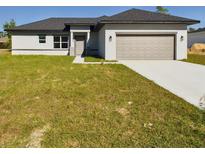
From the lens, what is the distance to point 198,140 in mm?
4309

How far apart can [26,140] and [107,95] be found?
359 centimetres

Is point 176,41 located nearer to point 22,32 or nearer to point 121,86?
point 121,86

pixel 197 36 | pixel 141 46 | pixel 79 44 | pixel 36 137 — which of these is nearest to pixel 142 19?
pixel 141 46

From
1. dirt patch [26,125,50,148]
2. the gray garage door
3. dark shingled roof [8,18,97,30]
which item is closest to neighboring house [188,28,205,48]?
dark shingled roof [8,18,97,30]

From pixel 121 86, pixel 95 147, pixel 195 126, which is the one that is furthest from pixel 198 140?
pixel 121 86

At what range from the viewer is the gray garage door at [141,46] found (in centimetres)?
2088

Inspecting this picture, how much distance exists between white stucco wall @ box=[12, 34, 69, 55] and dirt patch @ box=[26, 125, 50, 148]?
24.0 metres

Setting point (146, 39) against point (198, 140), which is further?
point (146, 39)

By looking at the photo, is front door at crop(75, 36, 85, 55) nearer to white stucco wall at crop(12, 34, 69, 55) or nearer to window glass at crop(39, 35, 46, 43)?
white stucco wall at crop(12, 34, 69, 55)

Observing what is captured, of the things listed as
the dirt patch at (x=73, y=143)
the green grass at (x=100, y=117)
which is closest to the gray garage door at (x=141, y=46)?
the green grass at (x=100, y=117)

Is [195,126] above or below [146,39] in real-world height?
below

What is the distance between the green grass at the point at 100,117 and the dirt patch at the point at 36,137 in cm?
6
